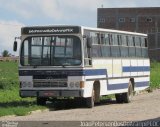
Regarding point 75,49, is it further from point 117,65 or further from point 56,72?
point 117,65

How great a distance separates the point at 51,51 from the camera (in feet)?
70.8

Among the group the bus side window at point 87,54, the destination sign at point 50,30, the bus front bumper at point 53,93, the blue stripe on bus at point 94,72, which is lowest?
the bus front bumper at point 53,93

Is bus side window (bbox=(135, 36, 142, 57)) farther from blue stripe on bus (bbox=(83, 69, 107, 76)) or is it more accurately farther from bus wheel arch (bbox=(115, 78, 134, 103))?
blue stripe on bus (bbox=(83, 69, 107, 76))

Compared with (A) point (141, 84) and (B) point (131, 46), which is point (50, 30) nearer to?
(B) point (131, 46)

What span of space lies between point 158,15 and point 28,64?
78.9 metres

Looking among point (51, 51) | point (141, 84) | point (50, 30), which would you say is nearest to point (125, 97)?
point (141, 84)

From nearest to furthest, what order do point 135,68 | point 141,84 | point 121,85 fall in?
point 121,85
point 135,68
point 141,84

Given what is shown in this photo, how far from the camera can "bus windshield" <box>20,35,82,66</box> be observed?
21375 mm

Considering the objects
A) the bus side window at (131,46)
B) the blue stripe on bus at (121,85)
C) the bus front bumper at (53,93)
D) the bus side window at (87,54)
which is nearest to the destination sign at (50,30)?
the bus side window at (87,54)

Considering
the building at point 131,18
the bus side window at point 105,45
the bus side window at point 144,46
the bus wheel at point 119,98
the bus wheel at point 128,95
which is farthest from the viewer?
the building at point 131,18

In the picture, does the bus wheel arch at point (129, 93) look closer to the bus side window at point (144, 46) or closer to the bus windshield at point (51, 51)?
the bus side window at point (144, 46)

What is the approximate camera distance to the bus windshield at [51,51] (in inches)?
842

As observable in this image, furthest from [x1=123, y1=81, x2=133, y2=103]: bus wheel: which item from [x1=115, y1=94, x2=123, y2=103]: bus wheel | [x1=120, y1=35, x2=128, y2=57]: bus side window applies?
[x1=120, y1=35, x2=128, y2=57]: bus side window

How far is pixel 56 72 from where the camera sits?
2131 cm
